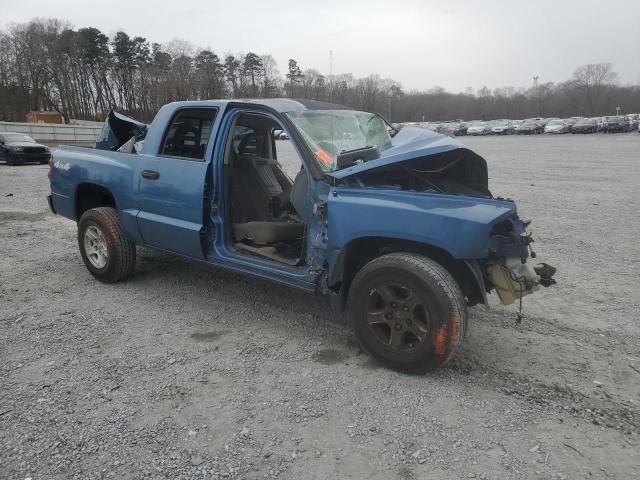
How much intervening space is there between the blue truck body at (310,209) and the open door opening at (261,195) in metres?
0.14

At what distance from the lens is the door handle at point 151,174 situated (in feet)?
14.7

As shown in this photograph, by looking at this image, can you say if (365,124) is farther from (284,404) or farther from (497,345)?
(284,404)

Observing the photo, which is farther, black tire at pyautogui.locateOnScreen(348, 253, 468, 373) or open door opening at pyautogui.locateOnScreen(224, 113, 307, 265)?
open door opening at pyautogui.locateOnScreen(224, 113, 307, 265)

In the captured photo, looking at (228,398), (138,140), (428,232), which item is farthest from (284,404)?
(138,140)

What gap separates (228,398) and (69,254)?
431cm

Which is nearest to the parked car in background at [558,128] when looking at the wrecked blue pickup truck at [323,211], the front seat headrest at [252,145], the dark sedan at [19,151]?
the dark sedan at [19,151]

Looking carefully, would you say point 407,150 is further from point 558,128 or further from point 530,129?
point 530,129

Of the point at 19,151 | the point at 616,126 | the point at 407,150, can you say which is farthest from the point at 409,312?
the point at 616,126

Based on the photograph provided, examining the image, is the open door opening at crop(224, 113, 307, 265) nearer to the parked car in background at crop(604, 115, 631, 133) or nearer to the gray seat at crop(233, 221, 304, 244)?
the gray seat at crop(233, 221, 304, 244)

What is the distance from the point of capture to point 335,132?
4.12 metres

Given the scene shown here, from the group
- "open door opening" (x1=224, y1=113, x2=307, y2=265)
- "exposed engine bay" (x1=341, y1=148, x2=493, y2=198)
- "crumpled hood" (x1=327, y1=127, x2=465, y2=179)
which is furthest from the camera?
"open door opening" (x1=224, y1=113, x2=307, y2=265)

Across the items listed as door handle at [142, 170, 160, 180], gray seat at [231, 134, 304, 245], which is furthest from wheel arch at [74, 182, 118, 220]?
gray seat at [231, 134, 304, 245]

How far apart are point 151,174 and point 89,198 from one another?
1.43 meters

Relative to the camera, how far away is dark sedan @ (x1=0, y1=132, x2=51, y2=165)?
65.0 feet
